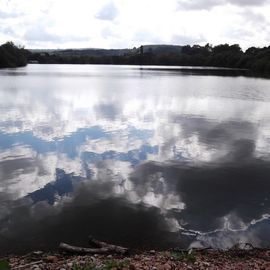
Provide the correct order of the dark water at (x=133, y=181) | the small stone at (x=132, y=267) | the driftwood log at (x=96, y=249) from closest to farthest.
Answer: the small stone at (x=132, y=267), the driftwood log at (x=96, y=249), the dark water at (x=133, y=181)

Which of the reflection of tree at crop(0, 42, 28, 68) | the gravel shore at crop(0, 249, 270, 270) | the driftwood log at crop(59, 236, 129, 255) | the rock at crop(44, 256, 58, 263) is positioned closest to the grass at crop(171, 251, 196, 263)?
the gravel shore at crop(0, 249, 270, 270)

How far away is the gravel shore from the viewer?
11148 millimetres

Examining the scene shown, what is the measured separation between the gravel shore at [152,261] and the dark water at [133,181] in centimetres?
118

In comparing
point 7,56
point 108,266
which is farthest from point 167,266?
point 7,56

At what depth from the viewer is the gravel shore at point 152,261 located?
11148mm

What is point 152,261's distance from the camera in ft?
39.0

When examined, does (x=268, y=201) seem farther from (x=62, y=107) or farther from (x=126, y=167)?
(x=62, y=107)

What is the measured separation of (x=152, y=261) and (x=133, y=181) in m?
9.38

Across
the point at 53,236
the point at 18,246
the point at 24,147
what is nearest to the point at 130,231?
the point at 53,236

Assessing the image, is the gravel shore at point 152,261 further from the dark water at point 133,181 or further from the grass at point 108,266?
the dark water at point 133,181

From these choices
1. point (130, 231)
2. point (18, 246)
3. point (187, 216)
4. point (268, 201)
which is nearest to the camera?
point (18, 246)

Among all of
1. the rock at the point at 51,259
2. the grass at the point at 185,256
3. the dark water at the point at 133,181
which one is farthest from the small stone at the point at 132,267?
the dark water at the point at 133,181

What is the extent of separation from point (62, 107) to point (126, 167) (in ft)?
85.8

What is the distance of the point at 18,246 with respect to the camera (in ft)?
46.0
